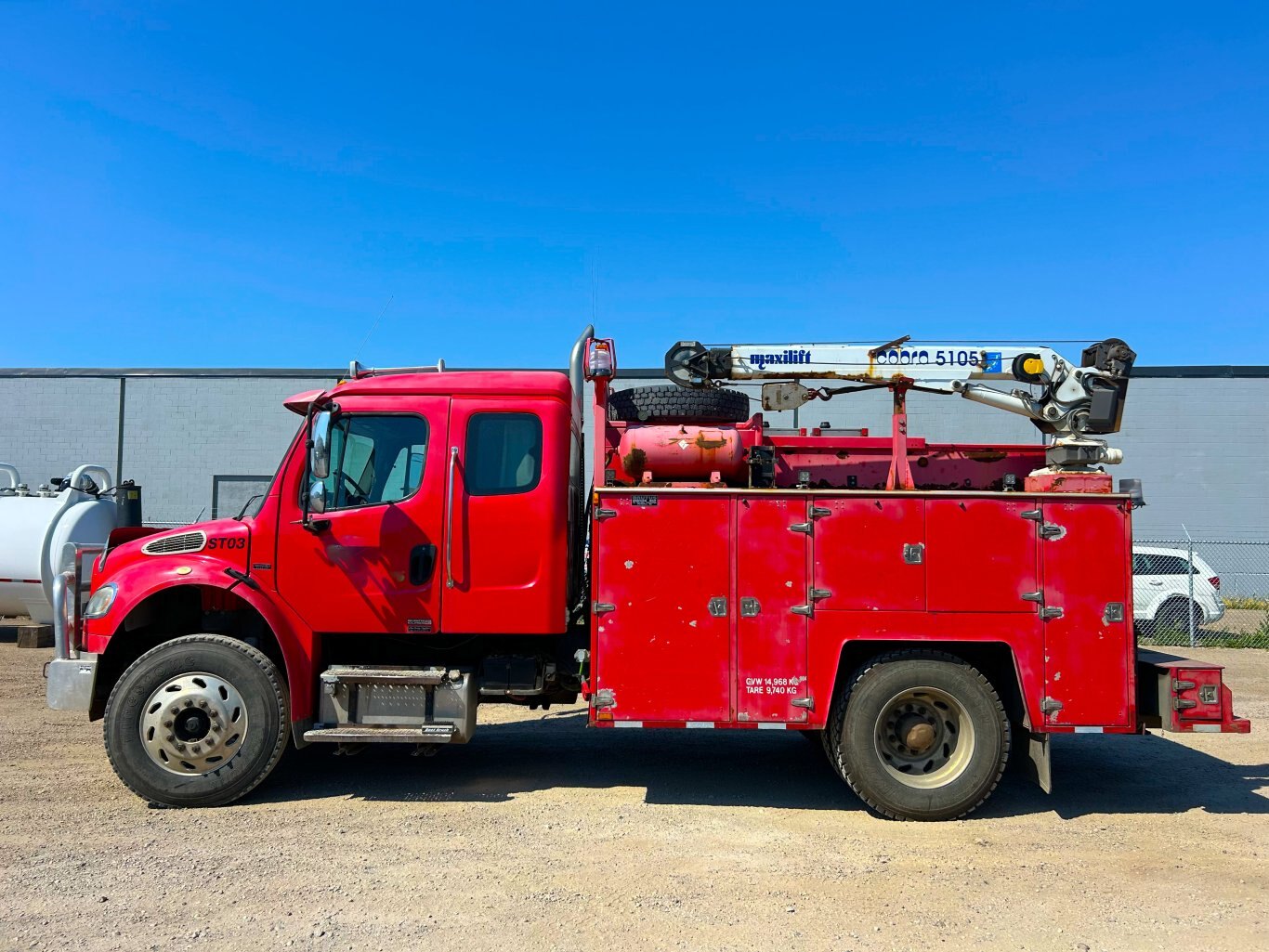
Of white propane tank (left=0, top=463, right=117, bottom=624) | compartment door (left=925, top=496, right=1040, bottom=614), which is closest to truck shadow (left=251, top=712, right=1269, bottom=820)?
compartment door (left=925, top=496, right=1040, bottom=614)

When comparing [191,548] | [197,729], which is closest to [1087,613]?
[197,729]

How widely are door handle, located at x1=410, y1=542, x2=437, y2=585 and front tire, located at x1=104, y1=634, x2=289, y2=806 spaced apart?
1.09m

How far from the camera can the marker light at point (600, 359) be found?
5895mm

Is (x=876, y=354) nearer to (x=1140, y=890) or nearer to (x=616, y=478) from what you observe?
(x=616, y=478)

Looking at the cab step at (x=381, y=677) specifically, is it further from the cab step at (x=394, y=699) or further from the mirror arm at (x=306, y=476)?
the mirror arm at (x=306, y=476)

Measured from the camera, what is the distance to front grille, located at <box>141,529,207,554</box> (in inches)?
223

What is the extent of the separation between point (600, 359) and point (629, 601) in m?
1.70

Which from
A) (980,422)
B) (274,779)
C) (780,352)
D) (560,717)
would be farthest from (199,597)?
(980,422)

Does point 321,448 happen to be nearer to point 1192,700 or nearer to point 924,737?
point 924,737

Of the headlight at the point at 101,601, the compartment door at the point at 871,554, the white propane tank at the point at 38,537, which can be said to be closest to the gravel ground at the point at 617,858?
the headlight at the point at 101,601

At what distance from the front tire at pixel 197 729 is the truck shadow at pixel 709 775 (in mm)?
394

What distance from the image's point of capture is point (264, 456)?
2034cm

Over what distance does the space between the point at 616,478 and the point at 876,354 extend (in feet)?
6.86

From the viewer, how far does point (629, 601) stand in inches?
217
